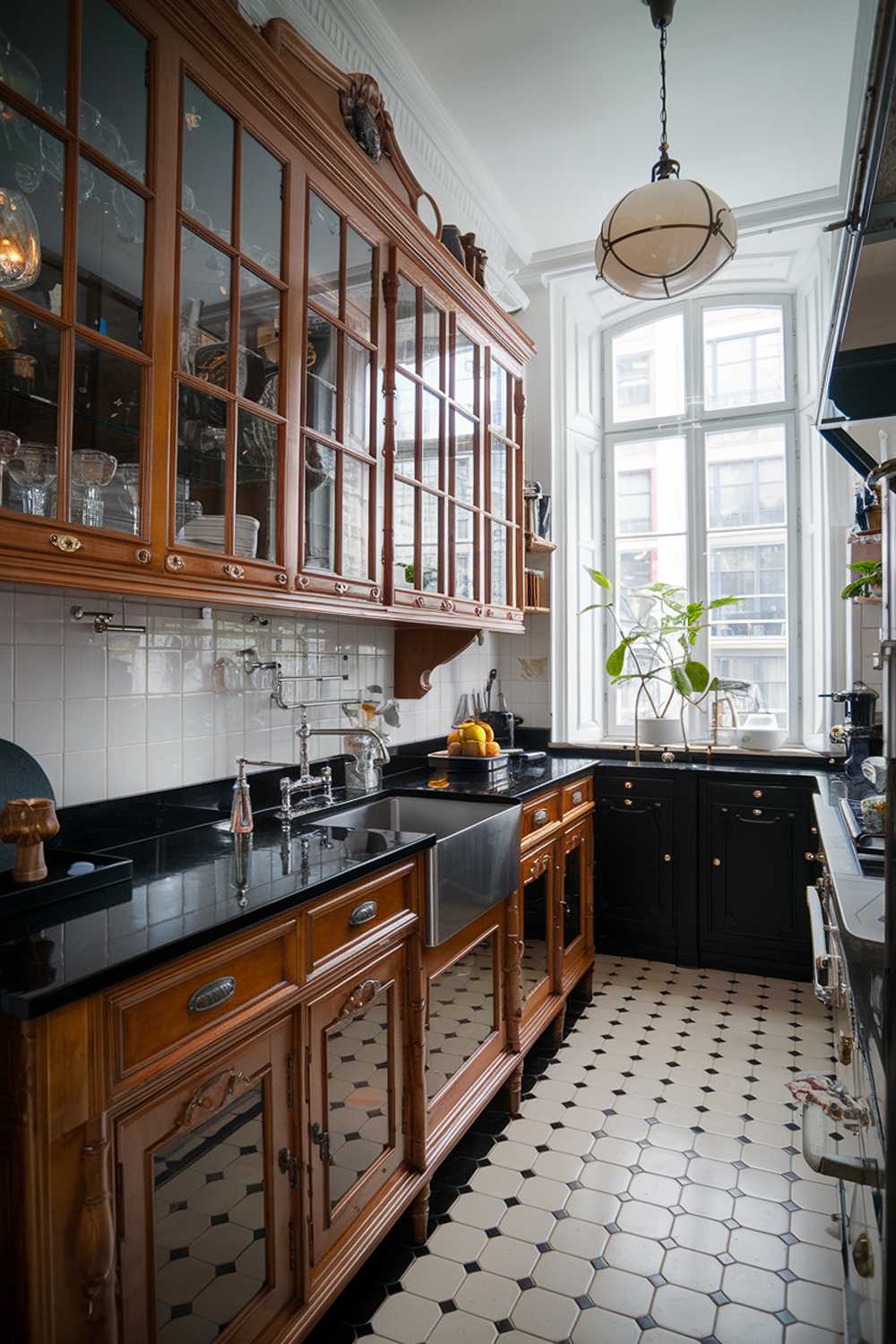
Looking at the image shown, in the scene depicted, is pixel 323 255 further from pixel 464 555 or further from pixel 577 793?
pixel 577 793

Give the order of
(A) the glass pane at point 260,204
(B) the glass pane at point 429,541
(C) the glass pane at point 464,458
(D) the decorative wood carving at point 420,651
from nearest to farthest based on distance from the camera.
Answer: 1. (A) the glass pane at point 260,204
2. (B) the glass pane at point 429,541
3. (C) the glass pane at point 464,458
4. (D) the decorative wood carving at point 420,651

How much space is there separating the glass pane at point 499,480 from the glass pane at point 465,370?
10.1 inches

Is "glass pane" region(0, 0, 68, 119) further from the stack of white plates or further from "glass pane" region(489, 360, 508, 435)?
"glass pane" region(489, 360, 508, 435)

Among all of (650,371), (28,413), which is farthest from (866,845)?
(650,371)

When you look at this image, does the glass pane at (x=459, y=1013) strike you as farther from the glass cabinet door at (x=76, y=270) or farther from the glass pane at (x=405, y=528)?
the glass cabinet door at (x=76, y=270)

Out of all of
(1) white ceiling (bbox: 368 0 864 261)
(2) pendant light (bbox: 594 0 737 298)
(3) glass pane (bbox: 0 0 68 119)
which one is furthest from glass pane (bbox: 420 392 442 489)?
(3) glass pane (bbox: 0 0 68 119)

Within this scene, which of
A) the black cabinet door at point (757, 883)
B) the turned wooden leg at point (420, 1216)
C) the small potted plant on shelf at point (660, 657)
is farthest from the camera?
the small potted plant on shelf at point (660, 657)

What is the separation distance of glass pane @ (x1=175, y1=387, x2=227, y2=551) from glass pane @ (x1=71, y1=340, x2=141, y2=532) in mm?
111

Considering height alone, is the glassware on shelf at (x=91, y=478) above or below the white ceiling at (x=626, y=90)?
→ below

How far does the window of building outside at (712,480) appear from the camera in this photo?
4141mm

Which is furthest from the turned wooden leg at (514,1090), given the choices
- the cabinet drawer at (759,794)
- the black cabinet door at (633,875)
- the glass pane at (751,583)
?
the glass pane at (751,583)

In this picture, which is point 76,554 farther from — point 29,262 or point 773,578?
point 773,578

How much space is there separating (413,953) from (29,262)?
1.55 meters

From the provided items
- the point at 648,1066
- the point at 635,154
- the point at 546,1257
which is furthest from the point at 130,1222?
the point at 635,154
